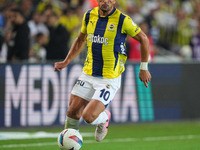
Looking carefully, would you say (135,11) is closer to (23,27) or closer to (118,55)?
(23,27)

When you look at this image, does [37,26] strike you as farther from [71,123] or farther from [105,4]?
[105,4]

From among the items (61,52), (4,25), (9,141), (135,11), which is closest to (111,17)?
(9,141)

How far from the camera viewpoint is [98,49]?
7.52 metres

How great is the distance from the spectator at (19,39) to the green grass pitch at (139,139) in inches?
71.3

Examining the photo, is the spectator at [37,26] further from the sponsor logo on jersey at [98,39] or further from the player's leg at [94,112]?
the player's leg at [94,112]

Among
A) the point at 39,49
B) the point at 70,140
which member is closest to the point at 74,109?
the point at 70,140

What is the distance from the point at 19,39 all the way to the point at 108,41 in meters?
4.99

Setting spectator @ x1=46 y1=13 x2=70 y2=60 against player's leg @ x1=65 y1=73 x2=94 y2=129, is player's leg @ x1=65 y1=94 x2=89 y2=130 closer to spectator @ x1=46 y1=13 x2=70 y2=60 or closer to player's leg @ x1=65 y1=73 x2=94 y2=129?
player's leg @ x1=65 y1=73 x2=94 y2=129

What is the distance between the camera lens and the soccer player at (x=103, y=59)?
7.40m

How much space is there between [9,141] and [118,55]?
342 centimetres

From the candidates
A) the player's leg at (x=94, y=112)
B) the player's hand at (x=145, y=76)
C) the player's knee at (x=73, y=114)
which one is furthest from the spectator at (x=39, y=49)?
the player's hand at (x=145, y=76)

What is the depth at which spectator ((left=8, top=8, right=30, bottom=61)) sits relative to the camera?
11992mm

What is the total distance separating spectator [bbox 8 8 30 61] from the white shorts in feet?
15.3

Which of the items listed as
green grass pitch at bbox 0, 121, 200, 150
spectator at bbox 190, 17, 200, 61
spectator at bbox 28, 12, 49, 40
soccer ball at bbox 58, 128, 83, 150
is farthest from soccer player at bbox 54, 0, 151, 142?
spectator at bbox 190, 17, 200, 61
